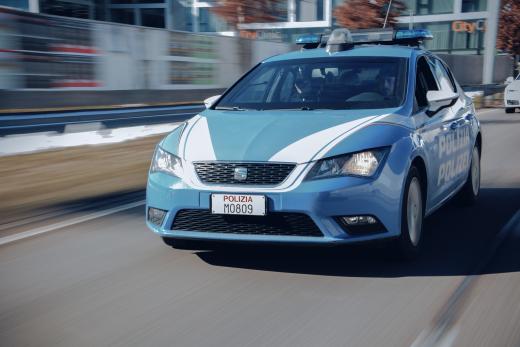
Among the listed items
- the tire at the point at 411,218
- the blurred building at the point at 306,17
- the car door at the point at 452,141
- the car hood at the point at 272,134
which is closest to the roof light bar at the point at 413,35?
the car door at the point at 452,141

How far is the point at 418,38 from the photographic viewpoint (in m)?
7.16

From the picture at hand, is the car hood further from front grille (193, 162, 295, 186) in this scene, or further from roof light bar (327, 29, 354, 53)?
roof light bar (327, 29, 354, 53)

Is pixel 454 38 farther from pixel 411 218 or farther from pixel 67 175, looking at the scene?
pixel 411 218

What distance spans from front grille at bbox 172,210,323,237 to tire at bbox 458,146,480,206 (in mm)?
3135

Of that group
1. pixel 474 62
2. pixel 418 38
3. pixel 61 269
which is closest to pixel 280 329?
pixel 61 269

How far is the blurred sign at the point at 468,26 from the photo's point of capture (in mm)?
63812

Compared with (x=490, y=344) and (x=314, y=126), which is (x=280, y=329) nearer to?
(x=490, y=344)

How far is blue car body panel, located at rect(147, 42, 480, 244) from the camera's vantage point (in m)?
4.64

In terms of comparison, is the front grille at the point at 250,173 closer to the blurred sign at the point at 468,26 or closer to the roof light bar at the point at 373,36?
the roof light bar at the point at 373,36

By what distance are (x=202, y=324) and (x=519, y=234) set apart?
3.32 m

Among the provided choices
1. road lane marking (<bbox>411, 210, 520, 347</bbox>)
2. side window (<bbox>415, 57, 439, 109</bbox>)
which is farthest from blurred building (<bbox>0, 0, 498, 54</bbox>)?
road lane marking (<bbox>411, 210, 520, 347</bbox>)

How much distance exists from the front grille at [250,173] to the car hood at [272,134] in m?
0.04

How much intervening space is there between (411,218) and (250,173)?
1249mm

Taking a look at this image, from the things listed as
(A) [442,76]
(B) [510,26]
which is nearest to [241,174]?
(A) [442,76]
